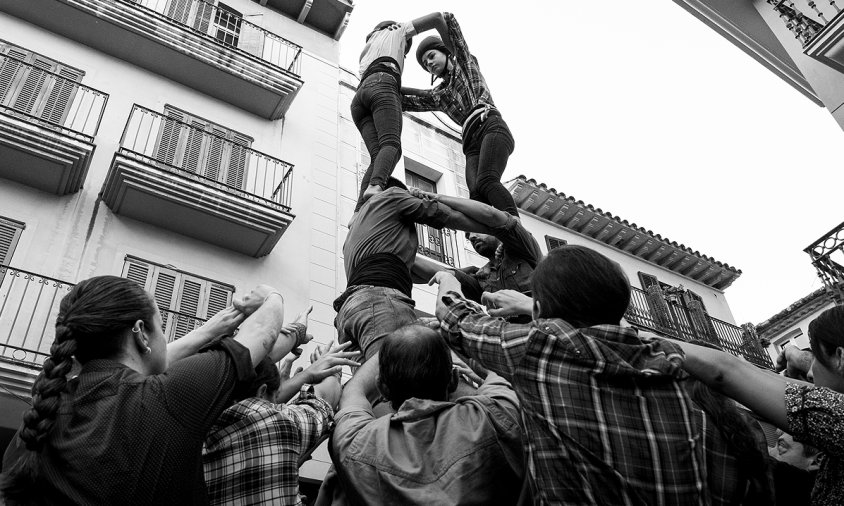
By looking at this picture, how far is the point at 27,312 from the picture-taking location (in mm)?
7211

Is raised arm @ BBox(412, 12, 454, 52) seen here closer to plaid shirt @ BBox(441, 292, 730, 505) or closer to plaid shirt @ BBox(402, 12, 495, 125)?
plaid shirt @ BBox(402, 12, 495, 125)

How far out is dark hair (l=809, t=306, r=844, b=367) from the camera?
93.8 inches

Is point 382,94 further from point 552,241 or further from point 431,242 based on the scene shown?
point 552,241

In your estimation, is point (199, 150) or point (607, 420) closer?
point (607, 420)

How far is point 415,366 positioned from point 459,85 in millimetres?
4517

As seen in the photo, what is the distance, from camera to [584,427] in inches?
73.1

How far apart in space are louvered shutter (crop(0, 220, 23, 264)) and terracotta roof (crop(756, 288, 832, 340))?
2317 centimetres

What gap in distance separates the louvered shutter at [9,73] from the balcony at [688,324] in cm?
1506

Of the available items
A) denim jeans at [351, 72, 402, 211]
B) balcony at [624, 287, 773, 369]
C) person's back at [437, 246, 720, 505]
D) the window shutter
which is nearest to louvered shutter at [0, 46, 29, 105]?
denim jeans at [351, 72, 402, 211]

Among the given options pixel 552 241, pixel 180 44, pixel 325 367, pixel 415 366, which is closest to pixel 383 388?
pixel 415 366

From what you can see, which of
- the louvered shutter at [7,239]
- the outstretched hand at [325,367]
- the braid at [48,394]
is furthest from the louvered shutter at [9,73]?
the braid at [48,394]

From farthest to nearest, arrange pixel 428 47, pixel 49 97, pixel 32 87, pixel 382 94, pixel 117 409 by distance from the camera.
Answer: pixel 32 87 → pixel 49 97 → pixel 428 47 → pixel 382 94 → pixel 117 409

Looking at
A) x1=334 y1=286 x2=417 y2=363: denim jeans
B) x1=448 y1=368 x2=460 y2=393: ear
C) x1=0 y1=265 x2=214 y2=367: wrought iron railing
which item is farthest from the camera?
x1=0 y1=265 x2=214 y2=367: wrought iron railing

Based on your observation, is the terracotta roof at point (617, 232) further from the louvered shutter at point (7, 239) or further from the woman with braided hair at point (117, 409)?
the woman with braided hair at point (117, 409)
